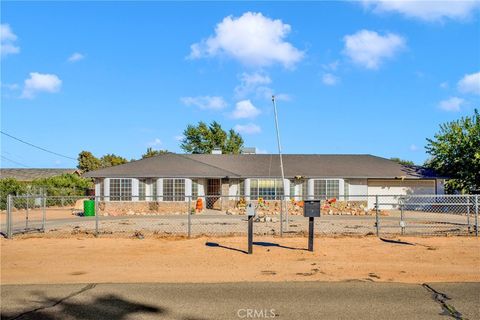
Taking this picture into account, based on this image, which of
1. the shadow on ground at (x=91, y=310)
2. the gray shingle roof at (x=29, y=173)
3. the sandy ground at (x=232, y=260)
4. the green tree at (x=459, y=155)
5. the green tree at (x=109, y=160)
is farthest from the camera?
the green tree at (x=109, y=160)

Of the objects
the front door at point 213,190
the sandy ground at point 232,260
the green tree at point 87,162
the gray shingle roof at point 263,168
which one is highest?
the green tree at point 87,162

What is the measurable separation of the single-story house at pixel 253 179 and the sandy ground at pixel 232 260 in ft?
54.6

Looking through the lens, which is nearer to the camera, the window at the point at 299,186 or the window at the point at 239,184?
the window at the point at 239,184

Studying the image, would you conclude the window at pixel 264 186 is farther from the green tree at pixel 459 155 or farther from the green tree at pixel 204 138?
the green tree at pixel 204 138

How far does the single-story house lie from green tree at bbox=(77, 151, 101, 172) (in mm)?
42987

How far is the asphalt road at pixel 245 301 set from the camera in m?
7.11

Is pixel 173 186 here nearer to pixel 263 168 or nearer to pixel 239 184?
pixel 239 184

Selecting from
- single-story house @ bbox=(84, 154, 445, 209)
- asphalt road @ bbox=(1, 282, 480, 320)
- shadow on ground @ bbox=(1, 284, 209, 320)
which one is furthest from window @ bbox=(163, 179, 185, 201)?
shadow on ground @ bbox=(1, 284, 209, 320)

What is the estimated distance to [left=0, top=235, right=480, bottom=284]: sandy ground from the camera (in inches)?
398

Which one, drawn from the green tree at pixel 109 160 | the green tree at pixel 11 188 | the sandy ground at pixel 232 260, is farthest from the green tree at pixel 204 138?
the sandy ground at pixel 232 260

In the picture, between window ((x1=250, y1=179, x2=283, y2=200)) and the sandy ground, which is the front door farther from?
the sandy ground

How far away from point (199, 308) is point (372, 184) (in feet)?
101

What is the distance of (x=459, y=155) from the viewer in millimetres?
34344

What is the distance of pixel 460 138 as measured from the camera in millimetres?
34094
